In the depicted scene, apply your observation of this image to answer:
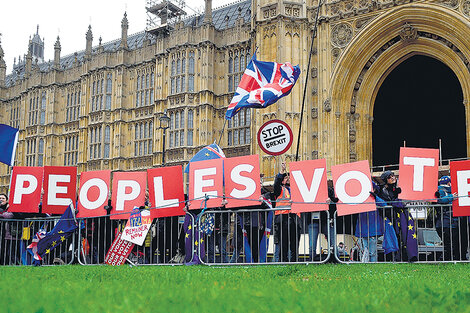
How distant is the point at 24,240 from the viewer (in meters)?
10.2

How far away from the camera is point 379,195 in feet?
29.9

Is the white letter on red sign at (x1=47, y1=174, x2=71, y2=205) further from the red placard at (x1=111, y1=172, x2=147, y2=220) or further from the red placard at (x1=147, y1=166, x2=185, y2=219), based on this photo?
the red placard at (x1=147, y1=166, x2=185, y2=219)

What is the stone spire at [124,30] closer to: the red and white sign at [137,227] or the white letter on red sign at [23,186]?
the white letter on red sign at [23,186]

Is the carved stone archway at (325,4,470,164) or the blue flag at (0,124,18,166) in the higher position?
the carved stone archway at (325,4,470,164)

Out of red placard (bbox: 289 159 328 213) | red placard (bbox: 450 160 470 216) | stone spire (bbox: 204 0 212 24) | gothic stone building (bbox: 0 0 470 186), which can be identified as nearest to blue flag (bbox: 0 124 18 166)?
A: red placard (bbox: 289 159 328 213)

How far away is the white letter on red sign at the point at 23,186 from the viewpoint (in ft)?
33.4

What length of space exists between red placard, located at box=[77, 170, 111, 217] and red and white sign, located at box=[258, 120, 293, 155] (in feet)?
11.6

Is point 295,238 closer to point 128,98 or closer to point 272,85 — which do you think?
point 272,85

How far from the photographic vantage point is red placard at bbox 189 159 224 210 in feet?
30.5

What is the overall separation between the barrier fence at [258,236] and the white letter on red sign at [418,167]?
366 mm

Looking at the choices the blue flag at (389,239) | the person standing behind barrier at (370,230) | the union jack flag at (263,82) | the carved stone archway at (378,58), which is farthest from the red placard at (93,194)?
the carved stone archway at (378,58)

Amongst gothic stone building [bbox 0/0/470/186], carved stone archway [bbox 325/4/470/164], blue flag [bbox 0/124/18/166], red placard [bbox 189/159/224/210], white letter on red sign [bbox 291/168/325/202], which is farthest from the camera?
gothic stone building [bbox 0/0/470/186]

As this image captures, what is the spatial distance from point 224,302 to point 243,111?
25.7 metres

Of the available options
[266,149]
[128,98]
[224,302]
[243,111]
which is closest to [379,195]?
[266,149]
